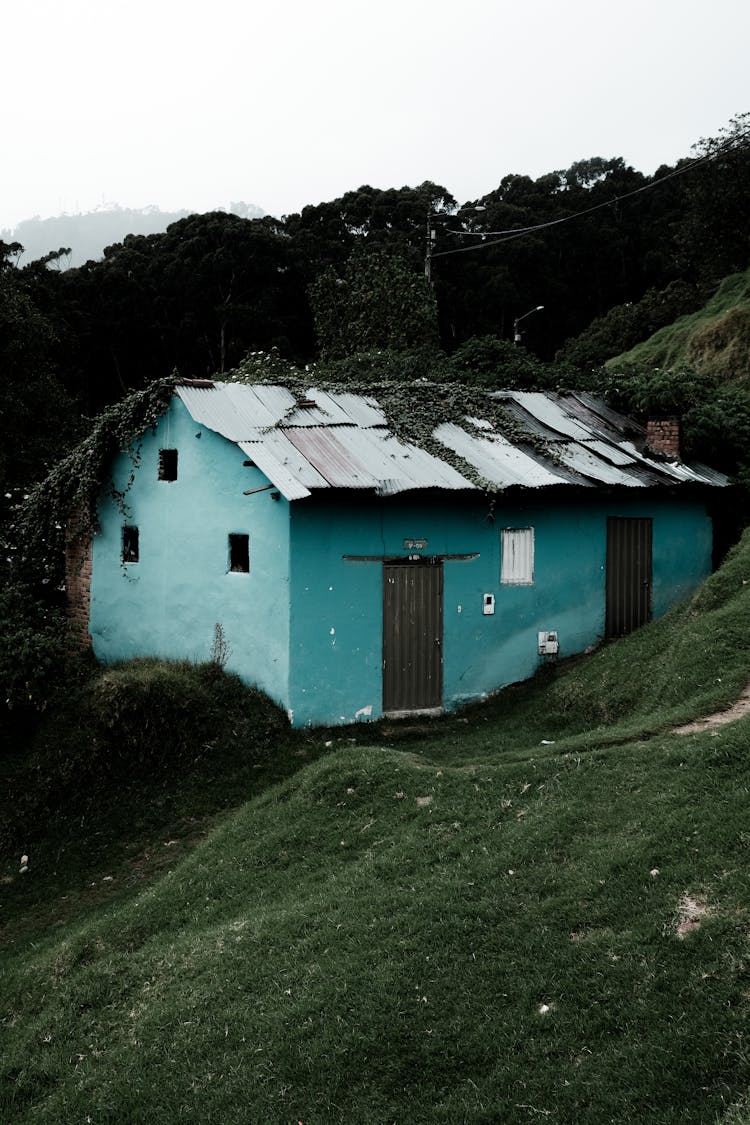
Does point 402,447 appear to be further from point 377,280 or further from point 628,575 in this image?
point 377,280

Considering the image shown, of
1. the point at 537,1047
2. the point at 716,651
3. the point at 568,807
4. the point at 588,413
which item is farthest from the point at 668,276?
the point at 537,1047

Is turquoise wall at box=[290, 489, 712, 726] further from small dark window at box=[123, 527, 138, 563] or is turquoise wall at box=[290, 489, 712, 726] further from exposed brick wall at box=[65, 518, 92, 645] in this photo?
exposed brick wall at box=[65, 518, 92, 645]

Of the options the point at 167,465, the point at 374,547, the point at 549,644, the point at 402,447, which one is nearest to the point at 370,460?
the point at 402,447

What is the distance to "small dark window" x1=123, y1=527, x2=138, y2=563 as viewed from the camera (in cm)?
1661

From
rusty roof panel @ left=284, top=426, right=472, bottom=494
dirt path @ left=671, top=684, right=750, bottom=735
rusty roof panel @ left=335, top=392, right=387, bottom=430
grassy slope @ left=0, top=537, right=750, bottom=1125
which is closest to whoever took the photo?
A: grassy slope @ left=0, top=537, right=750, bottom=1125

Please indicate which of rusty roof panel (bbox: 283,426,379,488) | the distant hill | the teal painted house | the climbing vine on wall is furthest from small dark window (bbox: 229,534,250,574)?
the distant hill

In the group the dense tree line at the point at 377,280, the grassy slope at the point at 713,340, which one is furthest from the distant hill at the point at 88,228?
the grassy slope at the point at 713,340

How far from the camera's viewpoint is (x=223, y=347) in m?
42.4

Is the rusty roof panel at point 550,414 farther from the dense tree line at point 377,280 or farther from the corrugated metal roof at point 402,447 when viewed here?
the dense tree line at point 377,280

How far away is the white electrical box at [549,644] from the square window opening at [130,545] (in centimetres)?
741

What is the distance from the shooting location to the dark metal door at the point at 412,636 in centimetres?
1430

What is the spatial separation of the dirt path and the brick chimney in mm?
8542

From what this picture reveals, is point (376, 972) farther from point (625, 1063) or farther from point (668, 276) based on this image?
point (668, 276)

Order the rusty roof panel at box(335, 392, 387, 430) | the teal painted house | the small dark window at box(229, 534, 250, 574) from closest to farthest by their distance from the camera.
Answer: the teal painted house, the small dark window at box(229, 534, 250, 574), the rusty roof panel at box(335, 392, 387, 430)
